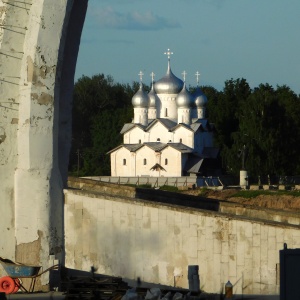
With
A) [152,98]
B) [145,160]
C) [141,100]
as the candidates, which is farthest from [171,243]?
[152,98]

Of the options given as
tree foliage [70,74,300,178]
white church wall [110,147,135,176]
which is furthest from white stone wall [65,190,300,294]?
white church wall [110,147,135,176]

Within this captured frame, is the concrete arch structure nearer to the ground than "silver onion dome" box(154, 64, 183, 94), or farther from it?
nearer to the ground

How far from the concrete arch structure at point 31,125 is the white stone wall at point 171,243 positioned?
573mm

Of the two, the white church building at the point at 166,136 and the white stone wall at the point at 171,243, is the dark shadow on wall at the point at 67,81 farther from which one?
the white church building at the point at 166,136

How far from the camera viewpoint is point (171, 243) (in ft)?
64.4

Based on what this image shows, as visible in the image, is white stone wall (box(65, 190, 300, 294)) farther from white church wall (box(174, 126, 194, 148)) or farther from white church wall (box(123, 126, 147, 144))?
white church wall (box(123, 126, 147, 144))

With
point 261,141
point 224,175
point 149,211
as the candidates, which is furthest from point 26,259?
point 224,175

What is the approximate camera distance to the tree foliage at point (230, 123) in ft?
306

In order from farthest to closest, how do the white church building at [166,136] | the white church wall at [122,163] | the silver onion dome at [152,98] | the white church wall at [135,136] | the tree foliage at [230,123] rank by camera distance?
1. the white church wall at [135,136]
2. the silver onion dome at [152,98]
3. the white church wall at [122,163]
4. the white church building at [166,136]
5. the tree foliage at [230,123]

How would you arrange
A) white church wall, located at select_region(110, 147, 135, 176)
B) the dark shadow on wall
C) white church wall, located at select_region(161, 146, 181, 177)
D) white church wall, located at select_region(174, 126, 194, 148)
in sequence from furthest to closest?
white church wall, located at select_region(174, 126, 194, 148), white church wall, located at select_region(110, 147, 135, 176), white church wall, located at select_region(161, 146, 181, 177), the dark shadow on wall

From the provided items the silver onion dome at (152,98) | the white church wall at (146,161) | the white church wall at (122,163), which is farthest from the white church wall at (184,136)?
the white church wall at (122,163)

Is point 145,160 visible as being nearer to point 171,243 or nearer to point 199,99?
point 199,99

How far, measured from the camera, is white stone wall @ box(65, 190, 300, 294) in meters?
19.0

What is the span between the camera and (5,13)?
1931cm
